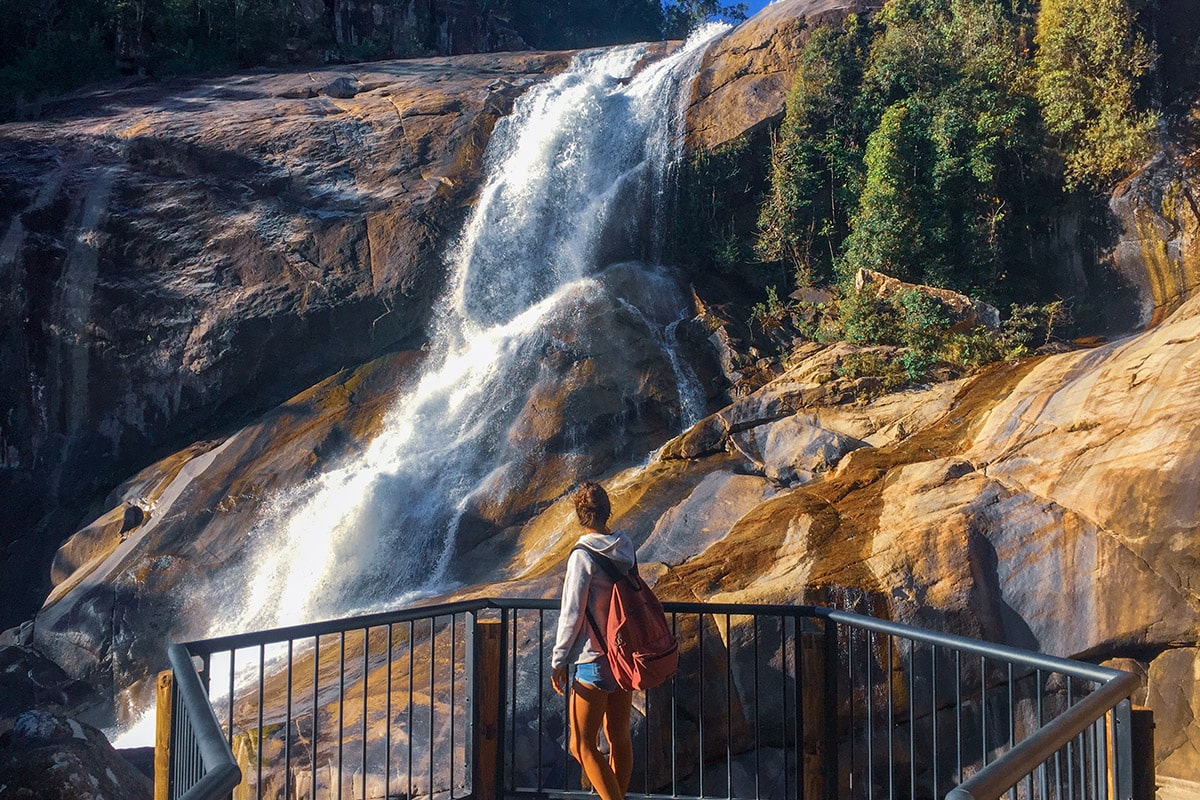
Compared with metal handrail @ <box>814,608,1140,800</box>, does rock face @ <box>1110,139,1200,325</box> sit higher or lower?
higher

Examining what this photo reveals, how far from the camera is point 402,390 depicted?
55.2 feet

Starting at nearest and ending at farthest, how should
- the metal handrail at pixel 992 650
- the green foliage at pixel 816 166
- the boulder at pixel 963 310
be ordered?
the metal handrail at pixel 992 650, the boulder at pixel 963 310, the green foliage at pixel 816 166

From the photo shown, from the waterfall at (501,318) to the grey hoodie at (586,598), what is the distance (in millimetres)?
8296

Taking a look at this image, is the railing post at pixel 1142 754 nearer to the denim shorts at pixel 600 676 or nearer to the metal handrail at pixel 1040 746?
the metal handrail at pixel 1040 746

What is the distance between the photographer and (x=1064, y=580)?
7738mm

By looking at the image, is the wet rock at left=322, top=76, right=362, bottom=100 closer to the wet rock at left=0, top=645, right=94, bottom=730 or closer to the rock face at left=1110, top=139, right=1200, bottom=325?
the wet rock at left=0, top=645, right=94, bottom=730

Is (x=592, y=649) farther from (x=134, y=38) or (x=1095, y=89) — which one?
(x=134, y=38)

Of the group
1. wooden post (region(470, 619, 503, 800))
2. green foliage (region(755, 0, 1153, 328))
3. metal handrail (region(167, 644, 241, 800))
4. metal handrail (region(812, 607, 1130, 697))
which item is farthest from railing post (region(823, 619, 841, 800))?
green foliage (region(755, 0, 1153, 328))

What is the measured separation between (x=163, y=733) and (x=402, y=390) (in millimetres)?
12763

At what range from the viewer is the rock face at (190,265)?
17.8 metres

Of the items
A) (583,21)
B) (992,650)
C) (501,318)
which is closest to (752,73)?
(501,318)

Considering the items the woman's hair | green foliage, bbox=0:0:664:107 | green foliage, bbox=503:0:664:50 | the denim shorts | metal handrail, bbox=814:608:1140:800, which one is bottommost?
the denim shorts

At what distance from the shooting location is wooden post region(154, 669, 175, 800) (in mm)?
4055

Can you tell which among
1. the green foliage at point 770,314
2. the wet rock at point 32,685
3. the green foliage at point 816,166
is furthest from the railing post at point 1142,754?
the green foliage at point 816,166
